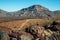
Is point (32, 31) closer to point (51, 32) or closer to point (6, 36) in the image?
point (51, 32)

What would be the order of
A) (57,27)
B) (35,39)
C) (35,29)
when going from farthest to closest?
(57,27) < (35,29) < (35,39)

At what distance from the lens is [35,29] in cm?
3594

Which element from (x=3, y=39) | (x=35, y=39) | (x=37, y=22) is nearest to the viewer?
(x=3, y=39)

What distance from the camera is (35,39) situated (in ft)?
109

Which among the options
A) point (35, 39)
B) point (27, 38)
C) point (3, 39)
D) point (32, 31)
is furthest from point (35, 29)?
point (3, 39)

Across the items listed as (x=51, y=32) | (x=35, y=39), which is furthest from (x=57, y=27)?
(x=35, y=39)

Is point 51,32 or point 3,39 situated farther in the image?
point 51,32

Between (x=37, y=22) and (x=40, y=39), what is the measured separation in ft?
44.9

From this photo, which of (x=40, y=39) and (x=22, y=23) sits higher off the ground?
(x=22, y=23)

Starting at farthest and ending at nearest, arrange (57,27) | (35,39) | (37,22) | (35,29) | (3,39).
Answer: (37,22), (57,27), (35,29), (35,39), (3,39)

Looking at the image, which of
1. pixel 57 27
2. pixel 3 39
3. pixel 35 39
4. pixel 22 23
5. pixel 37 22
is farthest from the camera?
pixel 37 22

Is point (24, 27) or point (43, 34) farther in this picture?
point (24, 27)

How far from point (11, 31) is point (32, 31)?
175 inches

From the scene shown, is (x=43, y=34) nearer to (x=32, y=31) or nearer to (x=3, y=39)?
(x=32, y=31)
